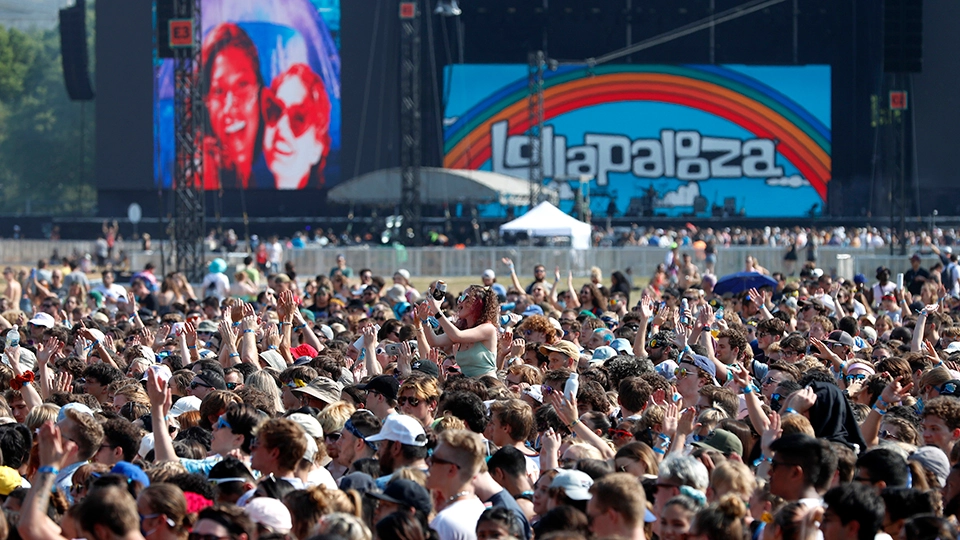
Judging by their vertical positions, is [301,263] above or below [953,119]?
below

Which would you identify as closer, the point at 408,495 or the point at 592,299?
the point at 408,495

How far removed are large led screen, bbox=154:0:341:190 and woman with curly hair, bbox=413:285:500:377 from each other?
43868mm

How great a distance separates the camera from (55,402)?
24.8 ft

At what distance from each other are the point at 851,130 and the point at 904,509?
50.5 metres

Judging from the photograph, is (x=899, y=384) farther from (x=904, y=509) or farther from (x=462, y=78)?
→ (x=462, y=78)

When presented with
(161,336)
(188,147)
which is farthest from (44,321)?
(188,147)

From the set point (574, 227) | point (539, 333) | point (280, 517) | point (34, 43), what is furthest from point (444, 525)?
point (34, 43)

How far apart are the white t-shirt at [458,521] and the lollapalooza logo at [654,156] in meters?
48.9

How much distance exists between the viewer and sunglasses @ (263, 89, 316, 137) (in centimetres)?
5203

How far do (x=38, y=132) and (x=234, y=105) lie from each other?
35042mm

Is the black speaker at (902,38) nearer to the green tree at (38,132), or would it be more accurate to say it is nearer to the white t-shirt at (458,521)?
the white t-shirt at (458,521)

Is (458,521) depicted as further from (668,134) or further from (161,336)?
(668,134)

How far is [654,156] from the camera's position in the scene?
54.1 m

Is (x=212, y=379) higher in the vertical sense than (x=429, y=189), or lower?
lower
